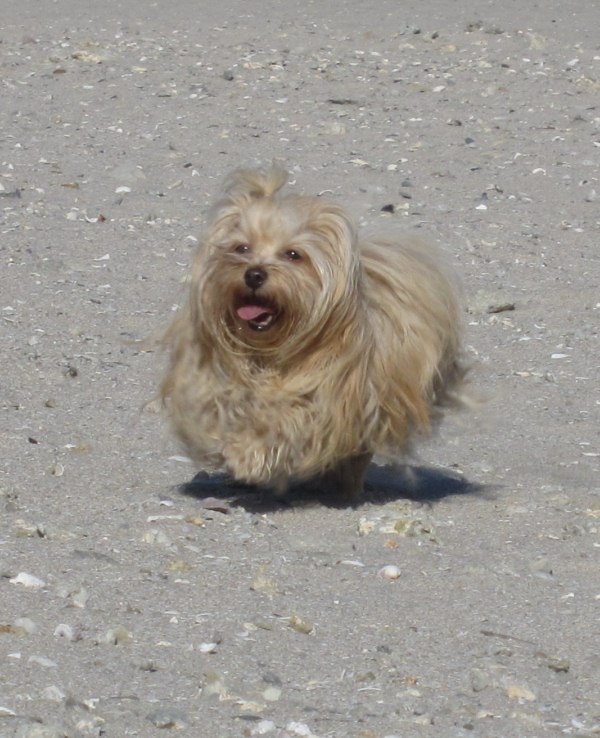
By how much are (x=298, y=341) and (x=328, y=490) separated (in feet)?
2.75

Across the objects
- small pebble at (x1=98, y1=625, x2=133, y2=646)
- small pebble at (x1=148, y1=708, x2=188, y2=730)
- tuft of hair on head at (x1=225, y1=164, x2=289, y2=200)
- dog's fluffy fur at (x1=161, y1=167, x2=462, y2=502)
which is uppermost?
tuft of hair on head at (x1=225, y1=164, x2=289, y2=200)

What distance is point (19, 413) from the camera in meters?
6.09

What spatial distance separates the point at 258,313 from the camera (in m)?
4.81

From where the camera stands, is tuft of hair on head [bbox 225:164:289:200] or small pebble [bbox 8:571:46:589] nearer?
small pebble [bbox 8:571:46:589]

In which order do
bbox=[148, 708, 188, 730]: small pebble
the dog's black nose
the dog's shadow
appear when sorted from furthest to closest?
the dog's shadow < the dog's black nose < bbox=[148, 708, 188, 730]: small pebble

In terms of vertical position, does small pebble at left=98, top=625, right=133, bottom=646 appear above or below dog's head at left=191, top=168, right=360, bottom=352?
below

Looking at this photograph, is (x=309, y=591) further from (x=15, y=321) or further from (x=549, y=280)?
(x=549, y=280)

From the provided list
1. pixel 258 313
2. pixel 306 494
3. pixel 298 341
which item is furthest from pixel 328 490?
pixel 258 313

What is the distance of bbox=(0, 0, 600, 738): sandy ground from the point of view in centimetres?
385

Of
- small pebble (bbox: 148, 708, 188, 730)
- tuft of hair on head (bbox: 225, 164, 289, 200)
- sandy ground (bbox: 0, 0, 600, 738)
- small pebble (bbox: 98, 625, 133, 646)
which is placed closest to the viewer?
small pebble (bbox: 148, 708, 188, 730)

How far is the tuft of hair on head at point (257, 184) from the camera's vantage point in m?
4.98

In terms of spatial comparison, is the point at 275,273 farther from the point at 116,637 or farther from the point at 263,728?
the point at 263,728

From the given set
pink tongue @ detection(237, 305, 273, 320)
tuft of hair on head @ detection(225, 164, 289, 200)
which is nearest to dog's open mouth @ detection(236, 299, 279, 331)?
pink tongue @ detection(237, 305, 273, 320)

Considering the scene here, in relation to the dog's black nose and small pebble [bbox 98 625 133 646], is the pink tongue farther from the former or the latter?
small pebble [bbox 98 625 133 646]
